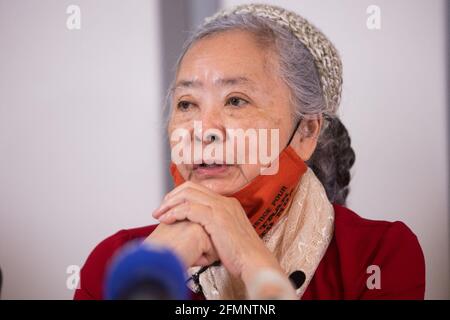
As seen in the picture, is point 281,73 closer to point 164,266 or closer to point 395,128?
point 395,128

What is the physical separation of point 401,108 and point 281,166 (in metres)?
0.52

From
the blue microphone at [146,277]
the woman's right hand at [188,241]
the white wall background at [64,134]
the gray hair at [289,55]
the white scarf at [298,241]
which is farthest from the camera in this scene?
the white wall background at [64,134]

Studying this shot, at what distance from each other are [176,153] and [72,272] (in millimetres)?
477

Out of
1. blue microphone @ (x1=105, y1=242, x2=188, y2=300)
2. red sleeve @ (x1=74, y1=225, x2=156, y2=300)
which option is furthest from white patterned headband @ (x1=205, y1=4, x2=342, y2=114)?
blue microphone @ (x1=105, y1=242, x2=188, y2=300)

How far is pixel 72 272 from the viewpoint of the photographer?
1552 millimetres

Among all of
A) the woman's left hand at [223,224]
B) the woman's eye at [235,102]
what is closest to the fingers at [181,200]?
the woman's left hand at [223,224]

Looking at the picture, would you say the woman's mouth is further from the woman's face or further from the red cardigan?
the red cardigan

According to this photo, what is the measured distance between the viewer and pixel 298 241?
4.26 feet

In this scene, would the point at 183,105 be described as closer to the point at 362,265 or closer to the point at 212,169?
the point at 212,169

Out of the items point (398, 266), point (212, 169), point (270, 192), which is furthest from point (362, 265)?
point (212, 169)

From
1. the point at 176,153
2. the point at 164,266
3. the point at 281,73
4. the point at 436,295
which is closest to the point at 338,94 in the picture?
the point at 281,73

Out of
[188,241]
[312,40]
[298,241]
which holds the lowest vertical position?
[298,241]

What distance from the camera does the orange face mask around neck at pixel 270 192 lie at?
1284mm

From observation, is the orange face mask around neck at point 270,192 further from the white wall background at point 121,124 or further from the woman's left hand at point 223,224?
the white wall background at point 121,124
